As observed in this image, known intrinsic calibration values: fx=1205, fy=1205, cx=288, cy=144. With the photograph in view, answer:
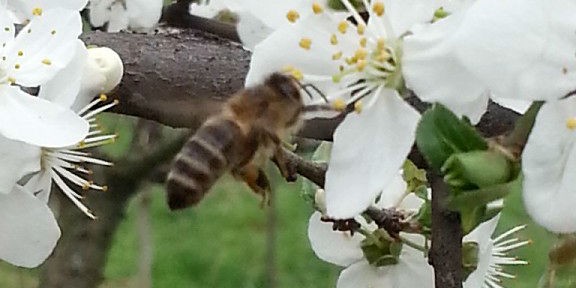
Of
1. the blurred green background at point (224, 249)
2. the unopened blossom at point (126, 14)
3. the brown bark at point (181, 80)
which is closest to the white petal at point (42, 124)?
the brown bark at point (181, 80)

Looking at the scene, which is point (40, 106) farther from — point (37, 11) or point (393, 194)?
point (393, 194)

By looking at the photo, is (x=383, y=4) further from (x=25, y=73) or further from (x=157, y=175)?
(x=157, y=175)

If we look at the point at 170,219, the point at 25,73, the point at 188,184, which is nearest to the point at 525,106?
the point at 188,184

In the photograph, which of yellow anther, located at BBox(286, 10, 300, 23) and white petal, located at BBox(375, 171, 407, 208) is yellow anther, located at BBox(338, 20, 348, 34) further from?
white petal, located at BBox(375, 171, 407, 208)

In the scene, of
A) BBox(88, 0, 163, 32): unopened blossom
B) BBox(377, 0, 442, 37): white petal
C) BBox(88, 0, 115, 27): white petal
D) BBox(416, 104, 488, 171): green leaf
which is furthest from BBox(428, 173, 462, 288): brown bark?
BBox(88, 0, 115, 27): white petal

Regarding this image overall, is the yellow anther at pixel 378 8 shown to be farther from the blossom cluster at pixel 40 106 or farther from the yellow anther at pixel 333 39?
the blossom cluster at pixel 40 106
